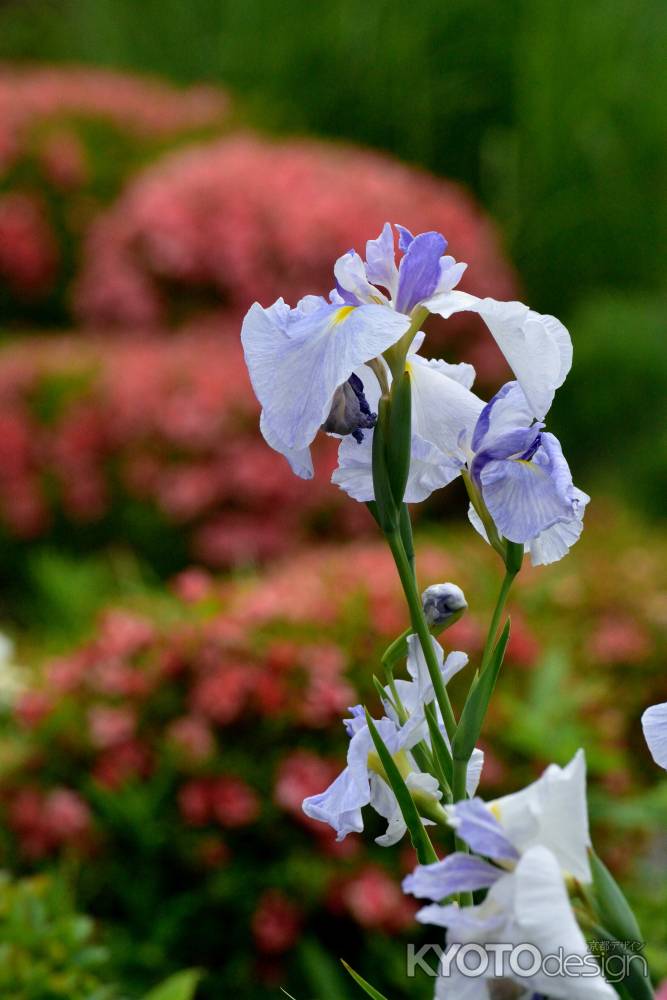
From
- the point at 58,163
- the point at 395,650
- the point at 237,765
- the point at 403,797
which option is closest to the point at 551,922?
the point at 403,797

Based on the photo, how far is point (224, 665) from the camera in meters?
2.20

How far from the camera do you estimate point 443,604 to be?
856 millimetres

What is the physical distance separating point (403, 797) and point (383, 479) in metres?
0.19

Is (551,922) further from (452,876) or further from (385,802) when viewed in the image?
(385,802)

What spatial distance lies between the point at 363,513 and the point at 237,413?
0.54m

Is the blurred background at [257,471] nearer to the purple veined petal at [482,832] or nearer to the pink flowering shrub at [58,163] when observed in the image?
the pink flowering shrub at [58,163]

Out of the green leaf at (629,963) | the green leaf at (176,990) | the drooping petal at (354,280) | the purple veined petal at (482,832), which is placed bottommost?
the green leaf at (176,990)

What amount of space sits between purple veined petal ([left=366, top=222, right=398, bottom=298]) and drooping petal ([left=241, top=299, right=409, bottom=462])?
5 centimetres

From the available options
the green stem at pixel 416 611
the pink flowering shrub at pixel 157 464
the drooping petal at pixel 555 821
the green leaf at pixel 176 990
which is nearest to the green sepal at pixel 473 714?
the green stem at pixel 416 611

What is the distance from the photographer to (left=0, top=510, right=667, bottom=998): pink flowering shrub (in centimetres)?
207

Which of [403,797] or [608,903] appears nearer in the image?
[608,903]

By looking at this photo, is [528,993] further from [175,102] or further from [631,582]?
[175,102]

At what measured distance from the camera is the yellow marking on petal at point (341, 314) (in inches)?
28.4

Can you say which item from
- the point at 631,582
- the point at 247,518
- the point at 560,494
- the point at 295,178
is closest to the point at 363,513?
the point at 247,518
